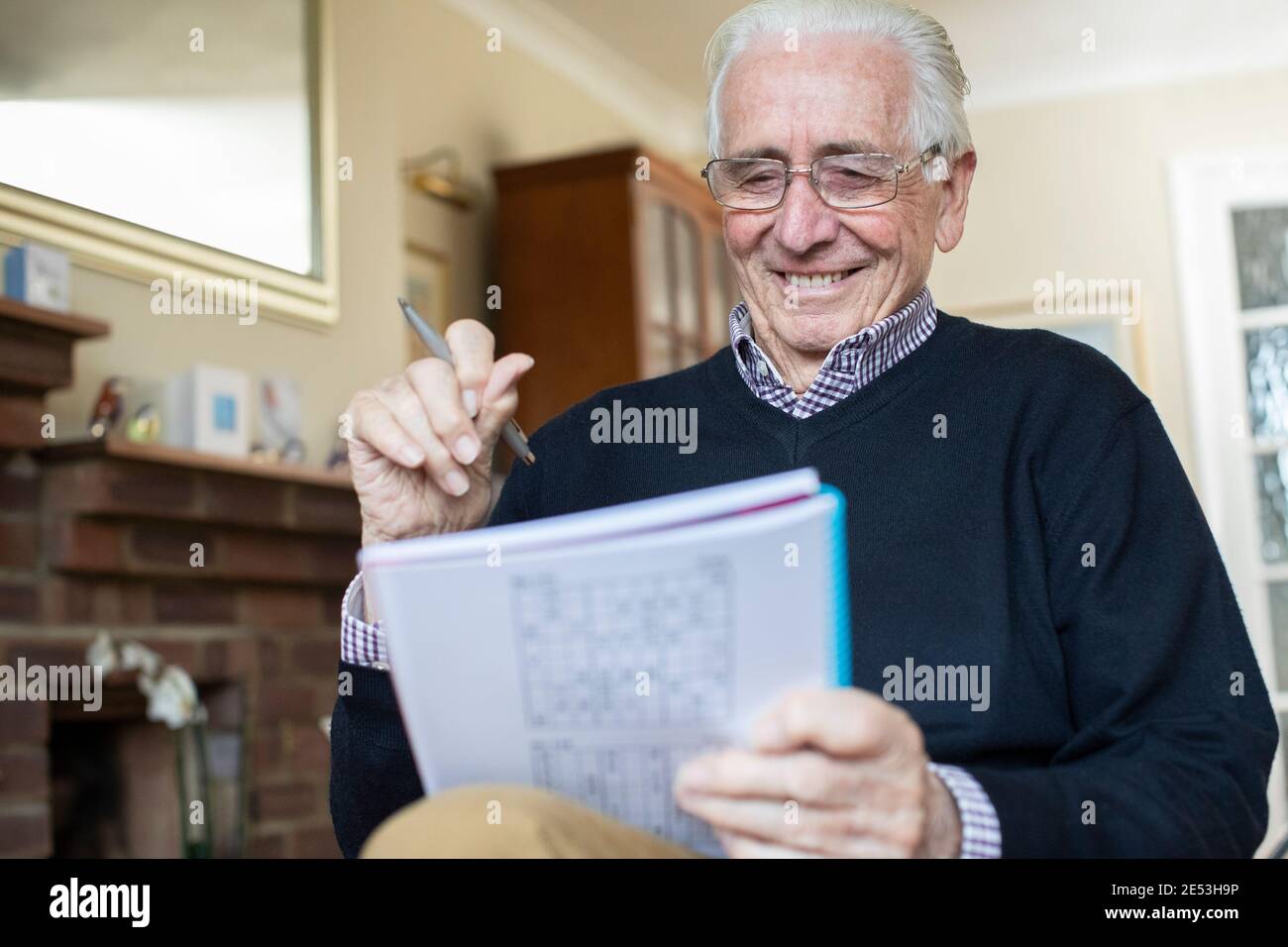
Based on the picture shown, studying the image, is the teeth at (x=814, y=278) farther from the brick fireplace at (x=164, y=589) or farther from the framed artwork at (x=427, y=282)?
the framed artwork at (x=427, y=282)

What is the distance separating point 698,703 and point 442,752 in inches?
5.8

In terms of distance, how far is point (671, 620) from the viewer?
0.60 m

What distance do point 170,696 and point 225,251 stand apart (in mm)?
842

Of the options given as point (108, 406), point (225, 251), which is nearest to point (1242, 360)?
point (225, 251)

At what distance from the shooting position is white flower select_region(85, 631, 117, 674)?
223 centimetres

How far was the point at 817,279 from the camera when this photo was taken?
1208 mm

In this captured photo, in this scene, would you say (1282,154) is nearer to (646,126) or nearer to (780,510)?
(646,126)

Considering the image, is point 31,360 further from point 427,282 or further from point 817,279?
point 427,282

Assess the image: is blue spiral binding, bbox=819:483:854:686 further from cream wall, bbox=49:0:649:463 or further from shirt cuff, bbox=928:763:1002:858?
cream wall, bbox=49:0:649:463

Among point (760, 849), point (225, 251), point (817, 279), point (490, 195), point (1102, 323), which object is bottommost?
point (760, 849)

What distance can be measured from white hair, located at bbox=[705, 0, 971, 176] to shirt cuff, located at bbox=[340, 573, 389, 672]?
1.83 ft

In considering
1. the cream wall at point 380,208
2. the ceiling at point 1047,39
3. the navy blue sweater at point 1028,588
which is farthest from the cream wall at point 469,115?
the navy blue sweater at point 1028,588

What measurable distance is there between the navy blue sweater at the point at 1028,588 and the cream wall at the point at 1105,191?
3489 millimetres

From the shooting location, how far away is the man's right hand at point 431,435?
93cm
